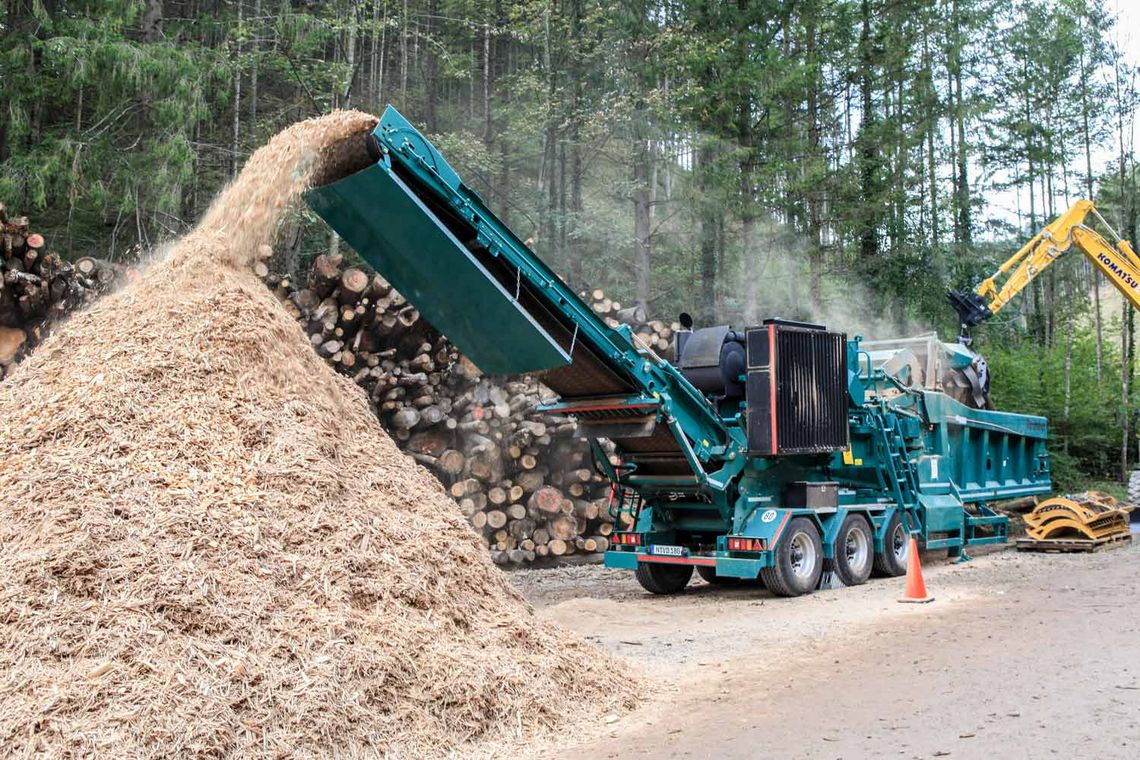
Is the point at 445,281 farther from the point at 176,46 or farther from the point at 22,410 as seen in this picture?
the point at 176,46

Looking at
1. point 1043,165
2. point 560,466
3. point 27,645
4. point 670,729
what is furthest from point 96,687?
A: point 1043,165

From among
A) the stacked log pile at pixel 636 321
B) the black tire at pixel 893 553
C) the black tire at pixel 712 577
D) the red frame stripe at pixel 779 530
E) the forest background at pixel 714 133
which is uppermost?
the forest background at pixel 714 133

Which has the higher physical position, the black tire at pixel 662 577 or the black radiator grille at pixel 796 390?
the black radiator grille at pixel 796 390

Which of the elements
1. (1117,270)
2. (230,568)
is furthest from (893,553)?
(230,568)

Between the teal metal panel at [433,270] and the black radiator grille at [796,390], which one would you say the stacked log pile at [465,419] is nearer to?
the teal metal panel at [433,270]

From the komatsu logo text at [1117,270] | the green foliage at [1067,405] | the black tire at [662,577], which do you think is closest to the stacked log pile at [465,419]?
the black tire at [662,577]

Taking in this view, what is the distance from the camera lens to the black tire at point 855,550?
1053 cm

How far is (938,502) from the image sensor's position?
39.7ft

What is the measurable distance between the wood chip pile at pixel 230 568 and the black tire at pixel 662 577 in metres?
4.81

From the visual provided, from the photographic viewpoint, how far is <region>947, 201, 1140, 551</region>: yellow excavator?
43.4 ft

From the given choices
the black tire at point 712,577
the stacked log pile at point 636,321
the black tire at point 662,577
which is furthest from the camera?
the stacked log pile at point 636,321

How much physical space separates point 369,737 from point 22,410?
264 cm

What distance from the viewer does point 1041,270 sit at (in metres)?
15.6

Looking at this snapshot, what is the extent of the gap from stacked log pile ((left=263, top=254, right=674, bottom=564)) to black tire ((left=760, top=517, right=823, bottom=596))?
3.02 metres
